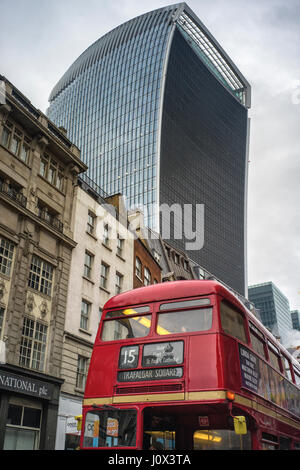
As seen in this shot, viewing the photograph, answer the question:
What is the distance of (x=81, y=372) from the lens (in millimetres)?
23391

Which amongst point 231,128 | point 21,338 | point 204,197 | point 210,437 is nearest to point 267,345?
point 210,437

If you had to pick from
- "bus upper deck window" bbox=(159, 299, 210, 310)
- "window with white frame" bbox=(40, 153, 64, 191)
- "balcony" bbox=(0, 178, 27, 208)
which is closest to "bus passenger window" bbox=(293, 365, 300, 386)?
"bus upper deck window" bbox=(159, 299, 210, 310)

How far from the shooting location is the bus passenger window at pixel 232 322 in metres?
9.15

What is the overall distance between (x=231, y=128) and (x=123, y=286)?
14639 cm

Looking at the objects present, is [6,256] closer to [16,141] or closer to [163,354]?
[16,141]

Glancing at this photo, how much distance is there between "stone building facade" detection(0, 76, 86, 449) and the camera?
1917 centimetres

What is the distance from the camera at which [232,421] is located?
27.2 feet

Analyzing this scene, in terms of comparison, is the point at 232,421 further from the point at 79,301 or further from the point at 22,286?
the point at 79,301

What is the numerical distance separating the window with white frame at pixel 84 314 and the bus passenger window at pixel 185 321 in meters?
16.2

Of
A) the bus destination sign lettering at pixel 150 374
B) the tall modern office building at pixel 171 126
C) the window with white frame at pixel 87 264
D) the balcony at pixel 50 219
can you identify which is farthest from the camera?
the tall modern office building at pixel 171 126

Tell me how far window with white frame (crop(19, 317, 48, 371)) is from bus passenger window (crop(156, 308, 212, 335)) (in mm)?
12679

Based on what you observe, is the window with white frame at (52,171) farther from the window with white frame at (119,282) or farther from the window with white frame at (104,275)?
the window with white frame at (119,282)

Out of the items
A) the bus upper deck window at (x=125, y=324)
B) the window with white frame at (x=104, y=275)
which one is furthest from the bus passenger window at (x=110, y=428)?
the window with white frame at (x=104, y=275)

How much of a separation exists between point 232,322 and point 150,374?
2172 mm
